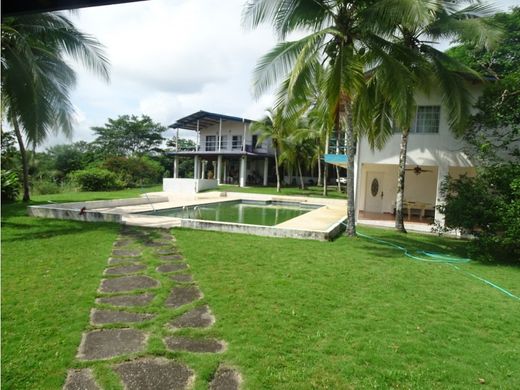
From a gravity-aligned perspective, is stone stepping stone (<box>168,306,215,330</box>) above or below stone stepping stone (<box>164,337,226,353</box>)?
above

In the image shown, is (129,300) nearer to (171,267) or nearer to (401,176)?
(171,267)

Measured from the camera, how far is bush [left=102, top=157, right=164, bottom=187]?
98.5ft

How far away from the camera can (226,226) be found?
35.9 ft

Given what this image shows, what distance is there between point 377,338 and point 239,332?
1.60 metres

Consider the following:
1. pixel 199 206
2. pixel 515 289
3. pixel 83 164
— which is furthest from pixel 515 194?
pixel 83 164

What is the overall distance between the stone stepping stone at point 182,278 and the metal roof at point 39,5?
481cm

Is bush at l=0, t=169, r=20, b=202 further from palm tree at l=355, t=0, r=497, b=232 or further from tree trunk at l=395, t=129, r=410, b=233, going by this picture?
tree trunk at l=395, t=129, r=410, b=233

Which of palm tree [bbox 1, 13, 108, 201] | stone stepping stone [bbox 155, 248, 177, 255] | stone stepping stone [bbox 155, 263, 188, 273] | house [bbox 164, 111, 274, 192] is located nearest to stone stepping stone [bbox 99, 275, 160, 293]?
stone stepping stone [bbox 155, 263, 188, 273]

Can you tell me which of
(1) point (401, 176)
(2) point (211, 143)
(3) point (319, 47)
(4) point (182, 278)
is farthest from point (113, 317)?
(2) point (211, 143)

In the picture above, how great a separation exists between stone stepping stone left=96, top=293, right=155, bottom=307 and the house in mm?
26119

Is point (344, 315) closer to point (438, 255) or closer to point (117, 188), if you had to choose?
point (438, 255)

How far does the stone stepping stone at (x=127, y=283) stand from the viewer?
5.60 meters

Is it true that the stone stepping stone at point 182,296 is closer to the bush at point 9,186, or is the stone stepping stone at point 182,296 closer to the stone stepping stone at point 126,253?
the stone stepping stone at point 126,253

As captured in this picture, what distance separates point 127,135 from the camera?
47.7 m
